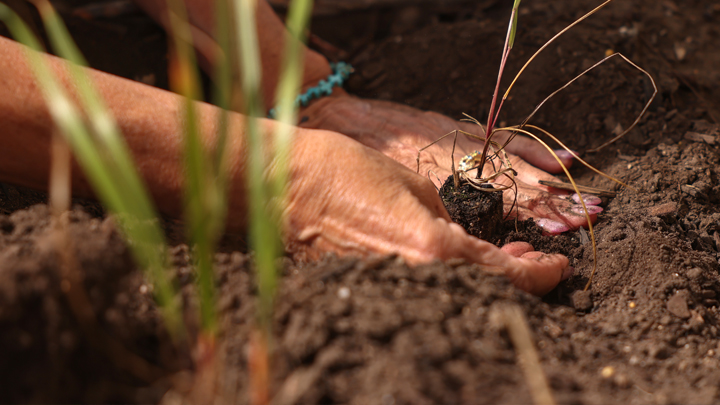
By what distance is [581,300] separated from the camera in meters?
1.38

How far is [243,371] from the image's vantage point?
891 millimetres

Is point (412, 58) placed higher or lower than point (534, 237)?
higher

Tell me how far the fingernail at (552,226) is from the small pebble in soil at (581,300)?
350mm

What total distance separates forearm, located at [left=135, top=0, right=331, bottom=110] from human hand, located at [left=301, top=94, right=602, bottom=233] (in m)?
0.22

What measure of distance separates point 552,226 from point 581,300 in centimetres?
41

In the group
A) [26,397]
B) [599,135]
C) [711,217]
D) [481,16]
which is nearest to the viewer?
[26,397]

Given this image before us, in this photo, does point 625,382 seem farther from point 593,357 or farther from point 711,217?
point 711,217

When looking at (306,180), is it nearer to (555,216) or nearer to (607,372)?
(607,372)

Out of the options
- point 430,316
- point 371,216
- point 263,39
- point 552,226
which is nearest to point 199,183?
point 430,316

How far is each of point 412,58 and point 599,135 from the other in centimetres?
116

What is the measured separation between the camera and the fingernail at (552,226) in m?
1.72

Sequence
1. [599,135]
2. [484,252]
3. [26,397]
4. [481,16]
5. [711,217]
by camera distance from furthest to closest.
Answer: [481,16] → [599,135] → [711,217] → [484,252] → [26,397]

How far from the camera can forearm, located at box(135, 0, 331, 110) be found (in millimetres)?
2430

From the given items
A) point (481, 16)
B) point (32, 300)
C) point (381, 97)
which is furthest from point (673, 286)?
point (481, 16)
